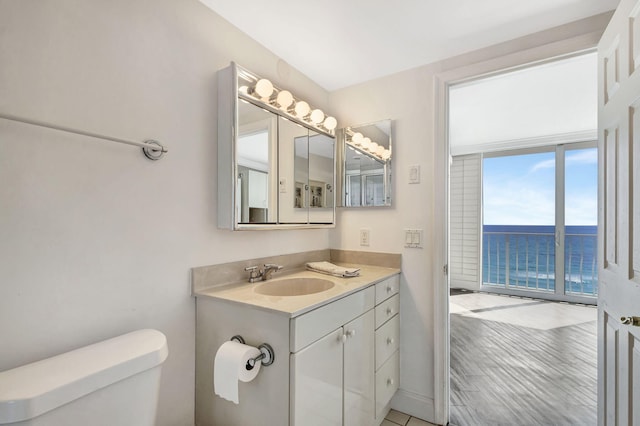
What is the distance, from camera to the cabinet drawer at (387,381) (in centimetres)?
166

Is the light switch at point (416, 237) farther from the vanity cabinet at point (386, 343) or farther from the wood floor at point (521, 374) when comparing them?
the wood floor at point (521, 374)

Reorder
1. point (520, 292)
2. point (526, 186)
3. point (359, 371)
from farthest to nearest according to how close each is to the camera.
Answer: point (526, 186) < point (520, 292) < point (359, 371)

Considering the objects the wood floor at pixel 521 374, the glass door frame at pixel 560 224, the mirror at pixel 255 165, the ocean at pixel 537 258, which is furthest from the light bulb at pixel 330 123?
the ocean at pixel 537 258

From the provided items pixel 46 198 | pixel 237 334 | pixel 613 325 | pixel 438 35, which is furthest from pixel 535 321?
pixel 46 198

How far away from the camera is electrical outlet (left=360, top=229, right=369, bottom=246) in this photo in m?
2.12

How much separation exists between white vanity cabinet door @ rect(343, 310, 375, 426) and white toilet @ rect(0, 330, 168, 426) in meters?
0.79

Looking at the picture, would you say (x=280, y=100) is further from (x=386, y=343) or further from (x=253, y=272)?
(x=386, y=343)

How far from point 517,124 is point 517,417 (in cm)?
322

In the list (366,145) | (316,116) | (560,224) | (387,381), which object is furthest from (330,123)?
(560,224)

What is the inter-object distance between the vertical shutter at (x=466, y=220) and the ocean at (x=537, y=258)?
1.00 feet

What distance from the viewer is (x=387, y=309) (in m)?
1.77

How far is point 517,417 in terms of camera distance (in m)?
1.81

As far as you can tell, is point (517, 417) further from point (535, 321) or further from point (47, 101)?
point (47, 101)

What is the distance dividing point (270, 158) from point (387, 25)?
936mm
